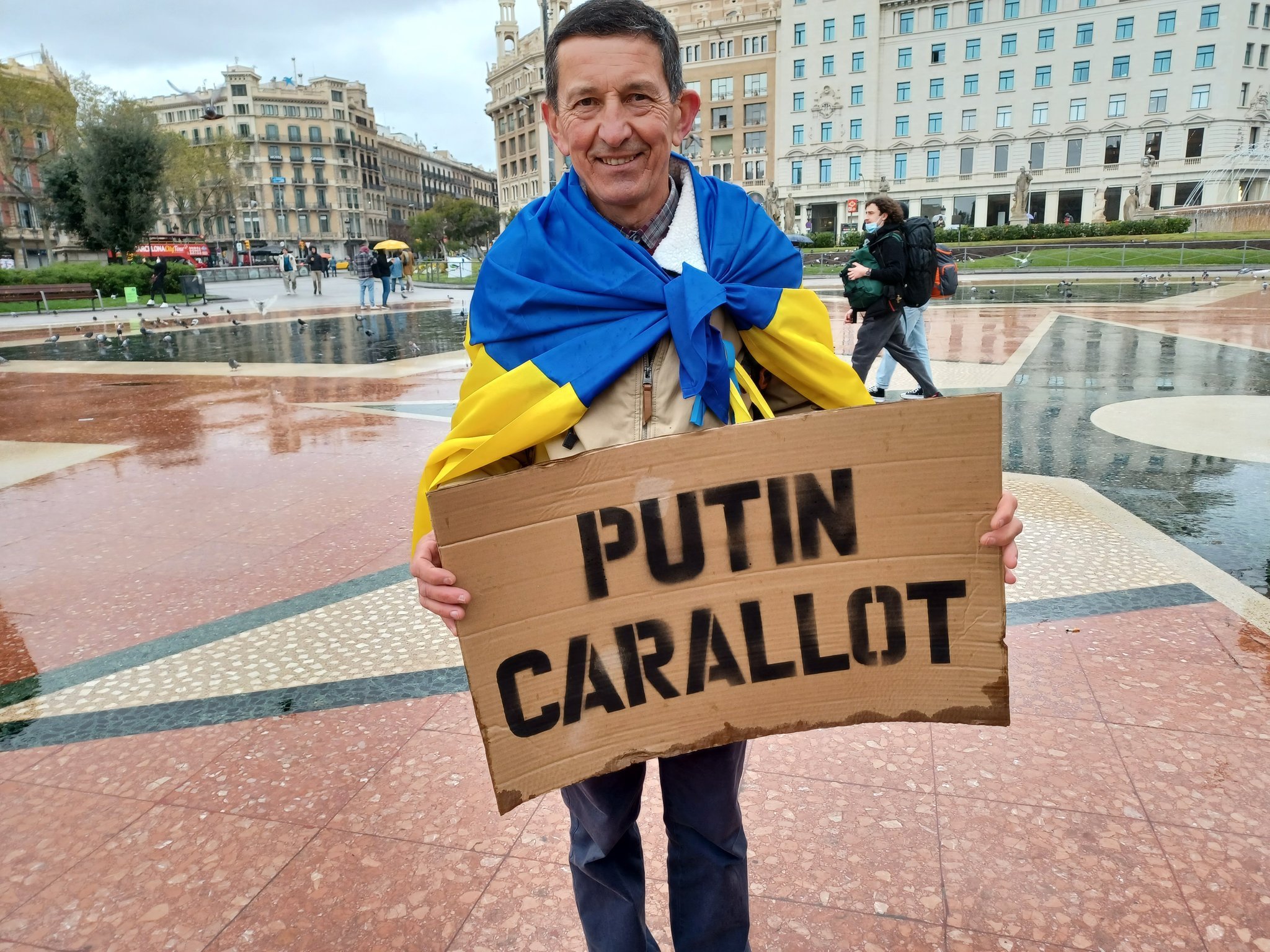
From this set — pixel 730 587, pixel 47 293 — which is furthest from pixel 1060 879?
pixel 47 293

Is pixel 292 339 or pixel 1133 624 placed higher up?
pixel 292 339

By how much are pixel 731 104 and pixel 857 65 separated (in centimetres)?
1179

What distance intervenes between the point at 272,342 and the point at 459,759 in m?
14.8

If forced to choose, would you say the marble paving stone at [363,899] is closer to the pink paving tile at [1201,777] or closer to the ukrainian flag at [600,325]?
the ukrainian flag at [600,325]

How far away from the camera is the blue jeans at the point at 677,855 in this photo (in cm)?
155

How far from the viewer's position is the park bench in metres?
25.9

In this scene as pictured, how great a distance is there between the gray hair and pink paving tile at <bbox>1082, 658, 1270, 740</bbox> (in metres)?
2.42

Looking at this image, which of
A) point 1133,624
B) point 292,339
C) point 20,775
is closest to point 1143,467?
point 1133,624

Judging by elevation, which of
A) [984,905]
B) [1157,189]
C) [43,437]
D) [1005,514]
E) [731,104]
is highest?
[731,104]

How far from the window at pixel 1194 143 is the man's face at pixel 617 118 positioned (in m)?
68.1

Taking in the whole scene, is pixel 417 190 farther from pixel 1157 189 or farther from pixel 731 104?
pixel 1157 189

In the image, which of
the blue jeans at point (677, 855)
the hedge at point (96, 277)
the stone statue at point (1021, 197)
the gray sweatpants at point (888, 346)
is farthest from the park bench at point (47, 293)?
the stone statue at point (1021, 197)

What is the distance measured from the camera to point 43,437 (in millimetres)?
7629

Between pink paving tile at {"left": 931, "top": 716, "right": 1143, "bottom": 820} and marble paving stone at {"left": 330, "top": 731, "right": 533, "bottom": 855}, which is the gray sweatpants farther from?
marble paving stone at {"left": 330, "top": 731, "right": 533, "bottom": 855}
